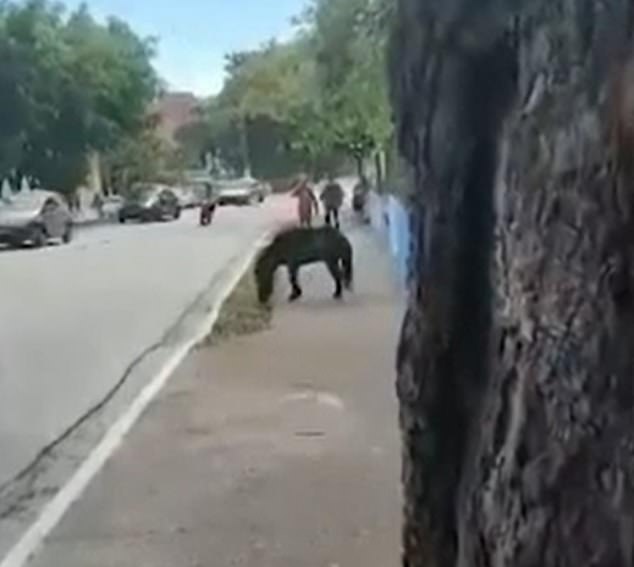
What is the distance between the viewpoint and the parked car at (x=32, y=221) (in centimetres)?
4284

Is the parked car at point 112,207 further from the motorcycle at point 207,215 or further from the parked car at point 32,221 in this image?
the parked car at point 32,221

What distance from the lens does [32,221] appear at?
141 ft

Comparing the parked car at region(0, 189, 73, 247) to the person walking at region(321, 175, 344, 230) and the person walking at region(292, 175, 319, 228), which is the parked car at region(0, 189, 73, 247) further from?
the person walking at region(292, 175, 319, 228)

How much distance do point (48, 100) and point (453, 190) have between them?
58115 millimetres

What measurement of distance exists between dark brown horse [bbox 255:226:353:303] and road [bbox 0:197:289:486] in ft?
3.69

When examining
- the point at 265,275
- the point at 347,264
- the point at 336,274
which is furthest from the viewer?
the point at 347,264

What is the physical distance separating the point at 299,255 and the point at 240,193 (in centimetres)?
5412

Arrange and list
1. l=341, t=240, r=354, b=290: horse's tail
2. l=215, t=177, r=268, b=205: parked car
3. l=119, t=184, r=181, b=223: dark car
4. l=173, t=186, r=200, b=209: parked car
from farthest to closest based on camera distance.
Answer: l=215, t=177, r=268, b=205: parked car < l=173, t=186, r=200, b=209: parked car < l=119, t=184, r=181, b=223: dark car < l=341, t=240, r=354, b=290: horse's tail

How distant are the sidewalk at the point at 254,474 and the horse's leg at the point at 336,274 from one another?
6164 millimetres

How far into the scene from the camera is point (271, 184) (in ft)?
320

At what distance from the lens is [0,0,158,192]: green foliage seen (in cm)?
5791

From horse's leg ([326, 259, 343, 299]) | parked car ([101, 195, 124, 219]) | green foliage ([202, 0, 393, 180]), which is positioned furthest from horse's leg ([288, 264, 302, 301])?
parked car ([101, 195, 124, 219])

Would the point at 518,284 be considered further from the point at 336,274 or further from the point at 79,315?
the point at 336,274

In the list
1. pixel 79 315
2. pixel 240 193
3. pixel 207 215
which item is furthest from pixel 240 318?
pixel 240 193
